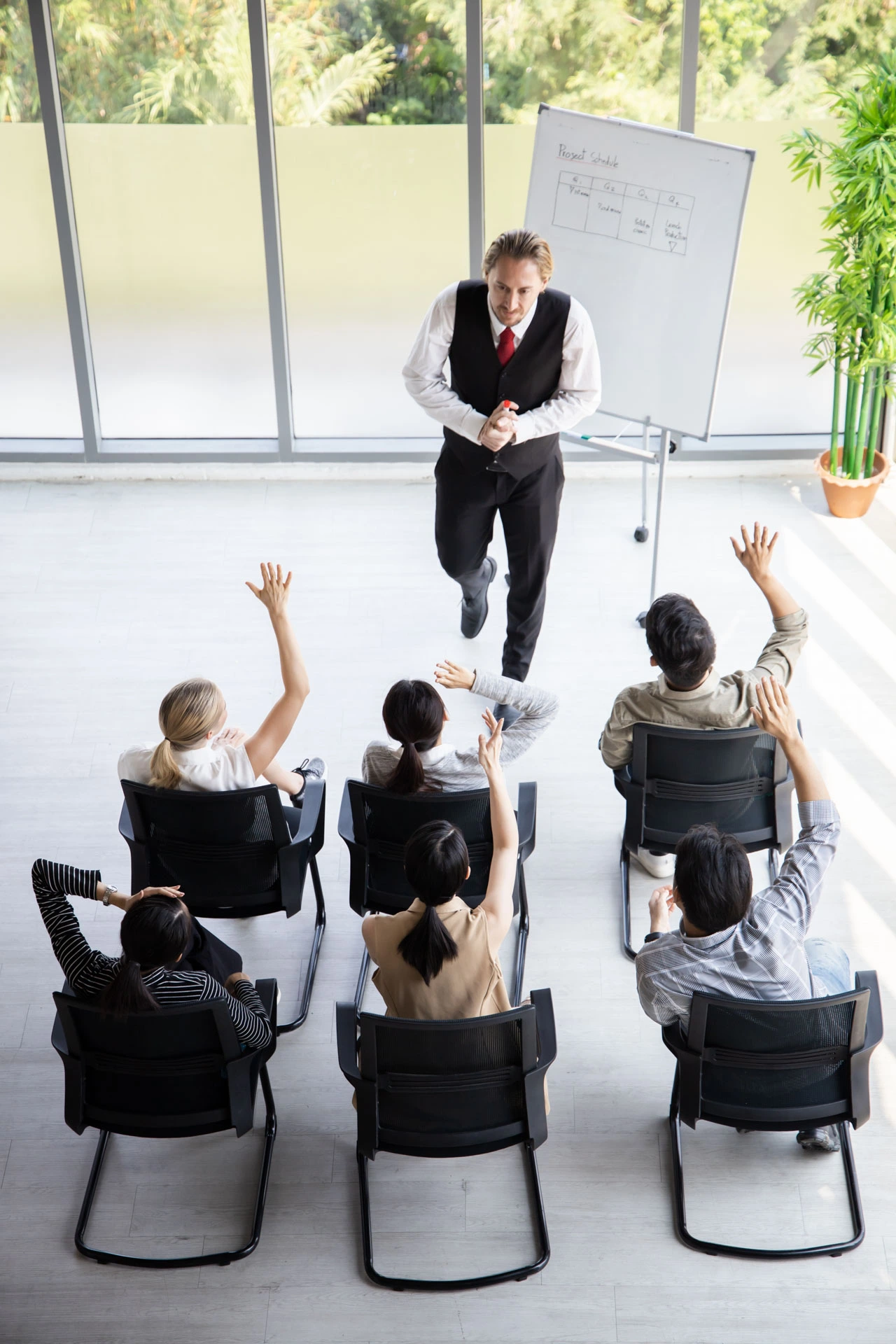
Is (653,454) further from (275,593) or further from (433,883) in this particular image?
(433,883)

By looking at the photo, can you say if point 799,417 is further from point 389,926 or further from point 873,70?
point 389,926

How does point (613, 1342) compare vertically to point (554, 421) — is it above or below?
below

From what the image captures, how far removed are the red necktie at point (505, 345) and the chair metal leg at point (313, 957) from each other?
1.65 m

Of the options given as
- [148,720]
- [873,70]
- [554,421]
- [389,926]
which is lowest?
[148,720]

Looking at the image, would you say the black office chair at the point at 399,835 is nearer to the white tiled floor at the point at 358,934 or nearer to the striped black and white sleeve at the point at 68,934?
the white tiled floor at the point at 358,934

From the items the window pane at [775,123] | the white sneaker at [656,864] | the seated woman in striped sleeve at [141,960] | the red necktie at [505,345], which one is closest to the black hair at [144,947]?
the seated woman in striped sleeve at [141,960]

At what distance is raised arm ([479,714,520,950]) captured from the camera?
278 cm

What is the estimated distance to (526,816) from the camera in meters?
3.34

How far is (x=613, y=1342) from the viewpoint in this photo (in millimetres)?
2633

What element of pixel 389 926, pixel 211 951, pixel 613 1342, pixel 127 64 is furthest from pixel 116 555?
pixel 613 1342

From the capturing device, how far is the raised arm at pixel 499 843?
278 cm

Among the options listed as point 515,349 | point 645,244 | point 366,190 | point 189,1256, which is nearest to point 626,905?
point 189,1256

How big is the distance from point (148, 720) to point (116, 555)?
49.7 inches

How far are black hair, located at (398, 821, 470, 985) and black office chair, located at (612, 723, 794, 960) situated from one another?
0.85 meters
